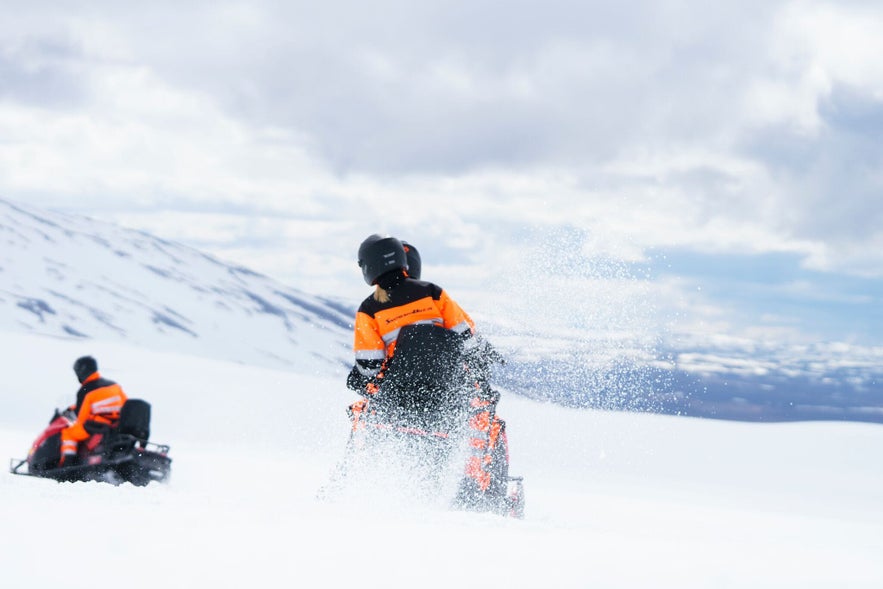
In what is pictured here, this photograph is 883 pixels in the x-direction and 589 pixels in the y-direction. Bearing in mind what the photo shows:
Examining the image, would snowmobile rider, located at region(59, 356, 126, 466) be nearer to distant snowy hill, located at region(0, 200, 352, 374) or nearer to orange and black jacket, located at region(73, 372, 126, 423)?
orange and black jacket, located at region(73, 372, 126, 423)

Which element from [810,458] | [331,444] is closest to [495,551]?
[331,444]

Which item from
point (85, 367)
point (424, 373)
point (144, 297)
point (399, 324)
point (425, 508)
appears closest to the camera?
point (425, 508)

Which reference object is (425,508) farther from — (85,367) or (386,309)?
(85,367)

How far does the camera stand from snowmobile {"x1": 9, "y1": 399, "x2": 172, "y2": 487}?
7797mm

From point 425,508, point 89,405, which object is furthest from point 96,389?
point 425,508

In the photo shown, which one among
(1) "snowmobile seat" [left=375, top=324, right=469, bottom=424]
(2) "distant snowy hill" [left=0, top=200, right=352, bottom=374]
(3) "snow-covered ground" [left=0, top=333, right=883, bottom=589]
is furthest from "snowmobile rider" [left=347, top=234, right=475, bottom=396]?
(2) "distant snowy hill" [left=0, top=200, right=352, bottom=374]

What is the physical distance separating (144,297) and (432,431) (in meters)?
122

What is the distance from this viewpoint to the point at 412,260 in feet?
19.8

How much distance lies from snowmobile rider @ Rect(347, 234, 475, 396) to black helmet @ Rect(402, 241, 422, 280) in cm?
20

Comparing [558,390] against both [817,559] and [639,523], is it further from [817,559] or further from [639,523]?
[817,559]

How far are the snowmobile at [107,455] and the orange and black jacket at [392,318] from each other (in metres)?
3.06

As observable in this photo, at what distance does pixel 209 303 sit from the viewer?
434 feet

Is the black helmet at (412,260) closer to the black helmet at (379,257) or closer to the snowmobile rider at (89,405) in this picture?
the black helmet at (379,257)

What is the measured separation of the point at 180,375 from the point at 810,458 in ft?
47.9
